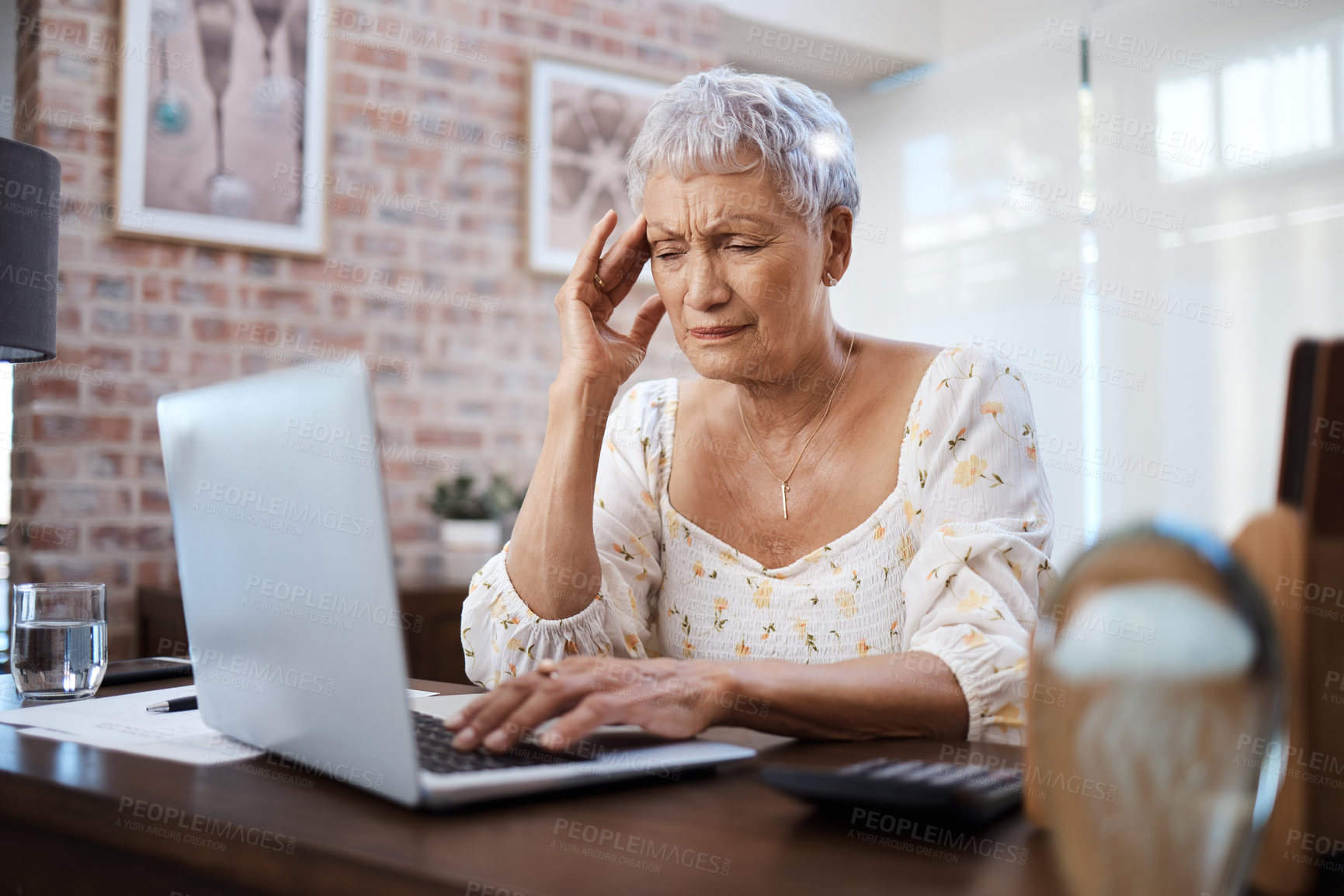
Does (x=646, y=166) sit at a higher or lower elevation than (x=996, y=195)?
lower

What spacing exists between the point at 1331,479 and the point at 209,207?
114 inches

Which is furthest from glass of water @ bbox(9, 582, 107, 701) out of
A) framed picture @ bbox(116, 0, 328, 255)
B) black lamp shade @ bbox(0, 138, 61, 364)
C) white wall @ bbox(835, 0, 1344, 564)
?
white wall @ bbox(835, 0, 1344, 564)

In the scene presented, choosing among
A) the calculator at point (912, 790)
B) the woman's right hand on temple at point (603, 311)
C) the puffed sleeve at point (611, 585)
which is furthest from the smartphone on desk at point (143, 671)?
the calculator at point (912, 790)

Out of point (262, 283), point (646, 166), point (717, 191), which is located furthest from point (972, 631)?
point (262, 283)

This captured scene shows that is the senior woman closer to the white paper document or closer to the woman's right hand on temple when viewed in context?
the woman's right hand on temple

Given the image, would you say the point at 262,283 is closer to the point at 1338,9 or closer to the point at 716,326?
the point at 716,326

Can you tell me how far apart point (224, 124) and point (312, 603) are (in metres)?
2.58

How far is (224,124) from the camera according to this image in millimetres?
2936

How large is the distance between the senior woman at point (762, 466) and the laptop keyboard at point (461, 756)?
38cm

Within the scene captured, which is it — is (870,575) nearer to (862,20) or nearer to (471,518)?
(471,518)

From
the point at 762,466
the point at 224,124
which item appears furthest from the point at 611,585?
the point at 224,124

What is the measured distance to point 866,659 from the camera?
1.10 metres

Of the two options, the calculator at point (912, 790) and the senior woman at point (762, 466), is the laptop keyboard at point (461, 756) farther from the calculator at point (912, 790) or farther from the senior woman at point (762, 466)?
the senior woman at point (762, 466)

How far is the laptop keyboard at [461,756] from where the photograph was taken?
2.46 feet
